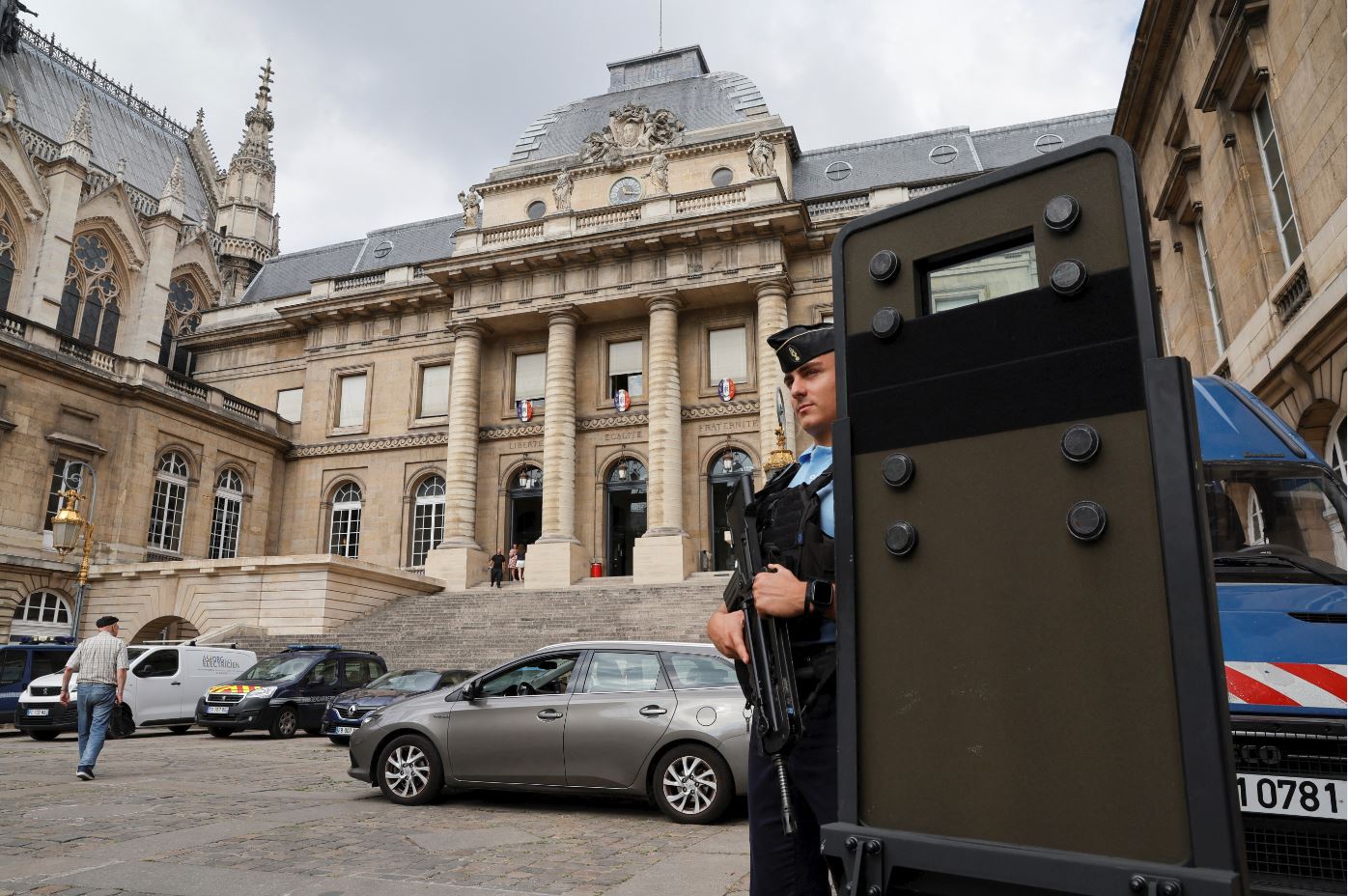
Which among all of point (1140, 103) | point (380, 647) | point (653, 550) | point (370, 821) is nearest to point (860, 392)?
point (370, 821)

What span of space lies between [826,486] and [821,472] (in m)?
0.15

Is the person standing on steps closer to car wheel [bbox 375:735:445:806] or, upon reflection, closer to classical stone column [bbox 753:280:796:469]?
classical stone column [bbox 753:280:796:469]

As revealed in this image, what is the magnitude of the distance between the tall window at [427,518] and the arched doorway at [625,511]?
6.12 meters

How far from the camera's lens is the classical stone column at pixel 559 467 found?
26922 mm

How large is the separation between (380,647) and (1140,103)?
20.2 m

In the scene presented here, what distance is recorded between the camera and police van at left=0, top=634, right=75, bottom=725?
52.9 feet

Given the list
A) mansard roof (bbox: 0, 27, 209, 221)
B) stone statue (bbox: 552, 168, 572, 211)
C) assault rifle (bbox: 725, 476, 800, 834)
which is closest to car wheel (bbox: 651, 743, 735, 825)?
assault rifle (bbox: 725, 476, 800, 834)

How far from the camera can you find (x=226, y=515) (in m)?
31.6

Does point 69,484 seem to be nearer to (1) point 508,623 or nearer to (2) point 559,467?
(2) point 559,467

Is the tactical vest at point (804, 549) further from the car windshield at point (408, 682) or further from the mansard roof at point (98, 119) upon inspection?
the mansard roof at point (98, 119)

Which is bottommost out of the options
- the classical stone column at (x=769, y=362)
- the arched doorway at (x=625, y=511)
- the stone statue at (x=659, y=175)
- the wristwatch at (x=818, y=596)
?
the wristwatch at (x=818, y=596)

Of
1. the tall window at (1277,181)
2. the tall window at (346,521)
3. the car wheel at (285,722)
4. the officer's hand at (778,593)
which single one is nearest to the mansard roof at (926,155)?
the tall window at (1277,181)

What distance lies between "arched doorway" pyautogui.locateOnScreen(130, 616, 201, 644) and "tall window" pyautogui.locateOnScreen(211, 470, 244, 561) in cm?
392

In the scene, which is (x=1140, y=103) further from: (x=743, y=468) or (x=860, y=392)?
(x=860, y=392)
